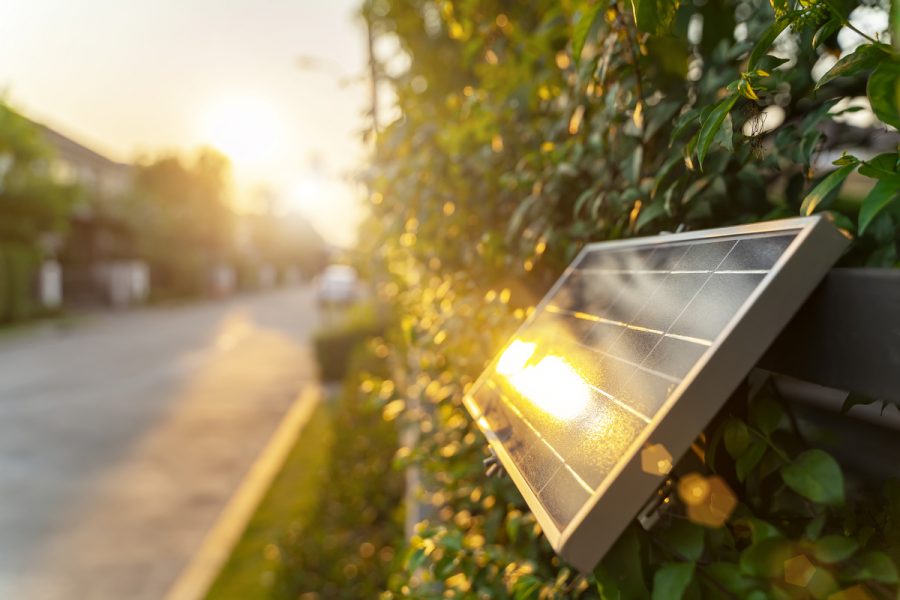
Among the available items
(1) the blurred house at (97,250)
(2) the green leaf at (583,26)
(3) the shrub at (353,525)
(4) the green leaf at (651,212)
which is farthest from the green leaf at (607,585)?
(1) the blurred house at (97,250)

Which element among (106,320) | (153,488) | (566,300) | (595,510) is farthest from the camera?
(106,320)

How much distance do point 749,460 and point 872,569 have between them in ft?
0.81

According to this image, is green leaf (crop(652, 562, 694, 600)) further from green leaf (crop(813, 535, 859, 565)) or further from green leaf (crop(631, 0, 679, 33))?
green leaf (crop(631, 0, 679, 33))

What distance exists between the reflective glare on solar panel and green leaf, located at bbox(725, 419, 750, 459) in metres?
0.19

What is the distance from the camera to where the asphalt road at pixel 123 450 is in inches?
227

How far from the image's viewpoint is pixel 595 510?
3.25ft

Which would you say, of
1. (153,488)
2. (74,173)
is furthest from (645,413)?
(74,173)

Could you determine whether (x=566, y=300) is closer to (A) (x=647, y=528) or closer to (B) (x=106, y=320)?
(A) (x=647, y=528)

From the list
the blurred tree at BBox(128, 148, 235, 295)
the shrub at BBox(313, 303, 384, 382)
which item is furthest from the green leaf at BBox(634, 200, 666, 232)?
the blurred tree at BBox(128, 148, 235, 295)

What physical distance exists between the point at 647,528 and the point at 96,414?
11.2 m

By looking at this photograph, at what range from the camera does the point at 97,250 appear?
39.0 m

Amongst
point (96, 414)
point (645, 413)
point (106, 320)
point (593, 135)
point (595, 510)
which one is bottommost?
point (106, 320)

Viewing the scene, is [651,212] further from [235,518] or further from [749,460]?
[235,518]

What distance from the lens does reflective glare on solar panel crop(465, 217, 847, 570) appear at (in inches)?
38.9
